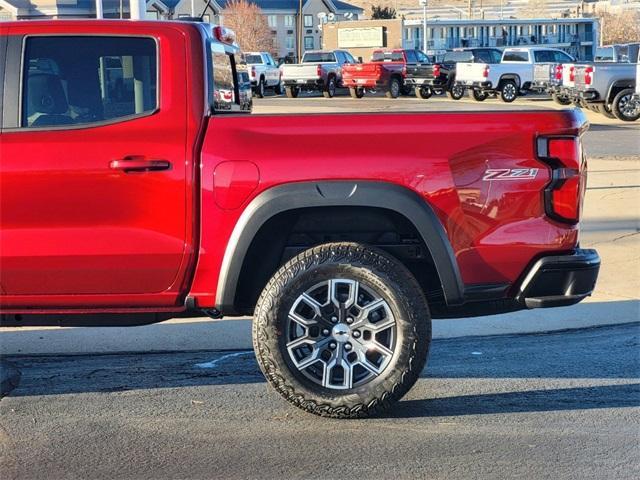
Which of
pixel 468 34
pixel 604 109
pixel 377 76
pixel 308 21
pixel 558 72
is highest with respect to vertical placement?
pixel 308 21

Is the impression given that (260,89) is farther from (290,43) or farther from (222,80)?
(290,43)

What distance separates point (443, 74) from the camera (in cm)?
3759

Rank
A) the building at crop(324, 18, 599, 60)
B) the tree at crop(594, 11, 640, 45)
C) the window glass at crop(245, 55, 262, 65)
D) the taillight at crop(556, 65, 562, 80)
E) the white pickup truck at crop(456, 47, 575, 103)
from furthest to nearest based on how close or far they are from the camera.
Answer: the tree at crop(594, 11, 640, 45), the building at crop(324, 18, 599, 60), the window glass at crop(245, 55, 262, 65), the white pickup truck at crop(456, 47, 575, 103), the taillight at crop(556, 65, 562, 80)

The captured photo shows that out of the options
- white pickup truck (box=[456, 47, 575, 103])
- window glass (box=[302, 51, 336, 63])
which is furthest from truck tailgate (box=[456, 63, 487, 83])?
window glass (box=[302, 51, 336, 63])

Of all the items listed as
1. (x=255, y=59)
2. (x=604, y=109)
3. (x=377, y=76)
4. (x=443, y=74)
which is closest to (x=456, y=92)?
(x=443, y=74)

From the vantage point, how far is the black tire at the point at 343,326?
4973 millimetres

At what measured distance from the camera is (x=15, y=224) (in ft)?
16.5

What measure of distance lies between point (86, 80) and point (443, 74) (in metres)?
33.4

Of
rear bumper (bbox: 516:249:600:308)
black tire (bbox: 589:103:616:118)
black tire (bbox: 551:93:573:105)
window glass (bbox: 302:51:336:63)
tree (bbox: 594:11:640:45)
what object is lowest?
rear bumper (bbox: 516:249:600:308)

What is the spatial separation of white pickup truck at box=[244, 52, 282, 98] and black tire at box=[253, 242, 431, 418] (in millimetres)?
37963

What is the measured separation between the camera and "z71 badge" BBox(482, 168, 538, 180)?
4.98 meters

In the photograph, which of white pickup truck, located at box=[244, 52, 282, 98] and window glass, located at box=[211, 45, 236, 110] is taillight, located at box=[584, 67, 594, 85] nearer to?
white pickup truck, located at box=[244, 52, 282, 98]

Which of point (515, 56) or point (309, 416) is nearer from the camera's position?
point (309, 416)

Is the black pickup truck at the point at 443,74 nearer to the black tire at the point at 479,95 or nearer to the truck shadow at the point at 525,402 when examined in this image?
the black tire at the point at 479,95
